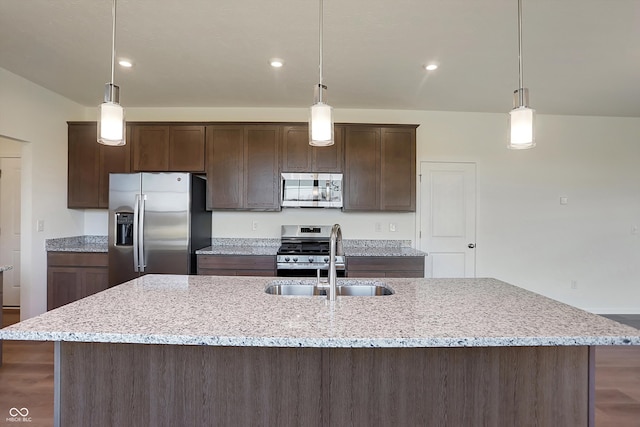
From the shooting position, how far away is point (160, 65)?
311 cm

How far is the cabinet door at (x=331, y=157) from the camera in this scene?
3926 millimetres

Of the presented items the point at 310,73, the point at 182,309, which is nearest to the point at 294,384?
the point at 182,309

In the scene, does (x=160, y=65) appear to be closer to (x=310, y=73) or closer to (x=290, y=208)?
(x=310, y=73)

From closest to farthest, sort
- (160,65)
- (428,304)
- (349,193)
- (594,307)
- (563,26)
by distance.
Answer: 1. (428,304)
2. (563,26)
3. (160,65)
4. (349,193)
5. (594,307)

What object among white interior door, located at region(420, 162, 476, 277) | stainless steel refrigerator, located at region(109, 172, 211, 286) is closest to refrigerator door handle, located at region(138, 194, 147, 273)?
stainless steel refrigerator, located at region(109, 172, 211, 286)

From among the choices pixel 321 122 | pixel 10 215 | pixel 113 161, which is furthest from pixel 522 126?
pixel 10 215

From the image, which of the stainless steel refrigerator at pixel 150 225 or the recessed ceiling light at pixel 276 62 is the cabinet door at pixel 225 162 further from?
the recessed ceiling light at pixel 276 62

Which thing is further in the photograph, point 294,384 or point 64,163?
point 64,163

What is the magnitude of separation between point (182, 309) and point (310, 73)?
2545mm

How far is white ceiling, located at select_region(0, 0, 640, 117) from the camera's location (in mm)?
2281

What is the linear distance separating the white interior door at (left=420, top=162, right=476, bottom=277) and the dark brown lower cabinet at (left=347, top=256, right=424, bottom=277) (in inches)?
32.3

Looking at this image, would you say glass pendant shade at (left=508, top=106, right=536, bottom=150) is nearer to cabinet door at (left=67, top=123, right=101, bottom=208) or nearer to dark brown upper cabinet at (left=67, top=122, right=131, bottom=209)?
dark brown upper cabinet at (left=67, top=122, right=131, bottom=209)

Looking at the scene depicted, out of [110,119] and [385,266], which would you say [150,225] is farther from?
[385,266]

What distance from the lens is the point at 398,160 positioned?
3.94 meters
